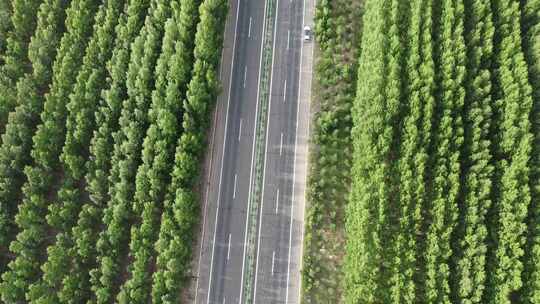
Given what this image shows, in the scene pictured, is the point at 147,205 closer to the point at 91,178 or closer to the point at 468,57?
the point at 91,178

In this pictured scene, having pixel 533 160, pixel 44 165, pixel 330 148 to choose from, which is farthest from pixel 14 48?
pixel 533 160

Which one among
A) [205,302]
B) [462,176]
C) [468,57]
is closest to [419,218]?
[462,176]

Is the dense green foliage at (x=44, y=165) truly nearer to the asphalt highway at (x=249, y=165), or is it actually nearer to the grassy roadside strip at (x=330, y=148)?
the asphalt highway at (x=249, y=165)

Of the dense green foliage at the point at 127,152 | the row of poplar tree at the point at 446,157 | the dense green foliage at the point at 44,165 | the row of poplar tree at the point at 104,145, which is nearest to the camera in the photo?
the row of poplar tree at the point at 446,157

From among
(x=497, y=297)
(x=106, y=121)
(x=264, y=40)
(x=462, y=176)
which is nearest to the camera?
(x=497, y=297)

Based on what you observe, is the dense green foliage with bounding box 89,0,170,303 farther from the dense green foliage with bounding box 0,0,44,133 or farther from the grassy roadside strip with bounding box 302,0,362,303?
the grassy roadside strip with bounding box 302,0,362,303

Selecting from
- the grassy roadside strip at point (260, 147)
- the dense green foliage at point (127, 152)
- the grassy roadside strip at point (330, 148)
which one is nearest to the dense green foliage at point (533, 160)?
the grassy roadside strip at point (330, 148)
